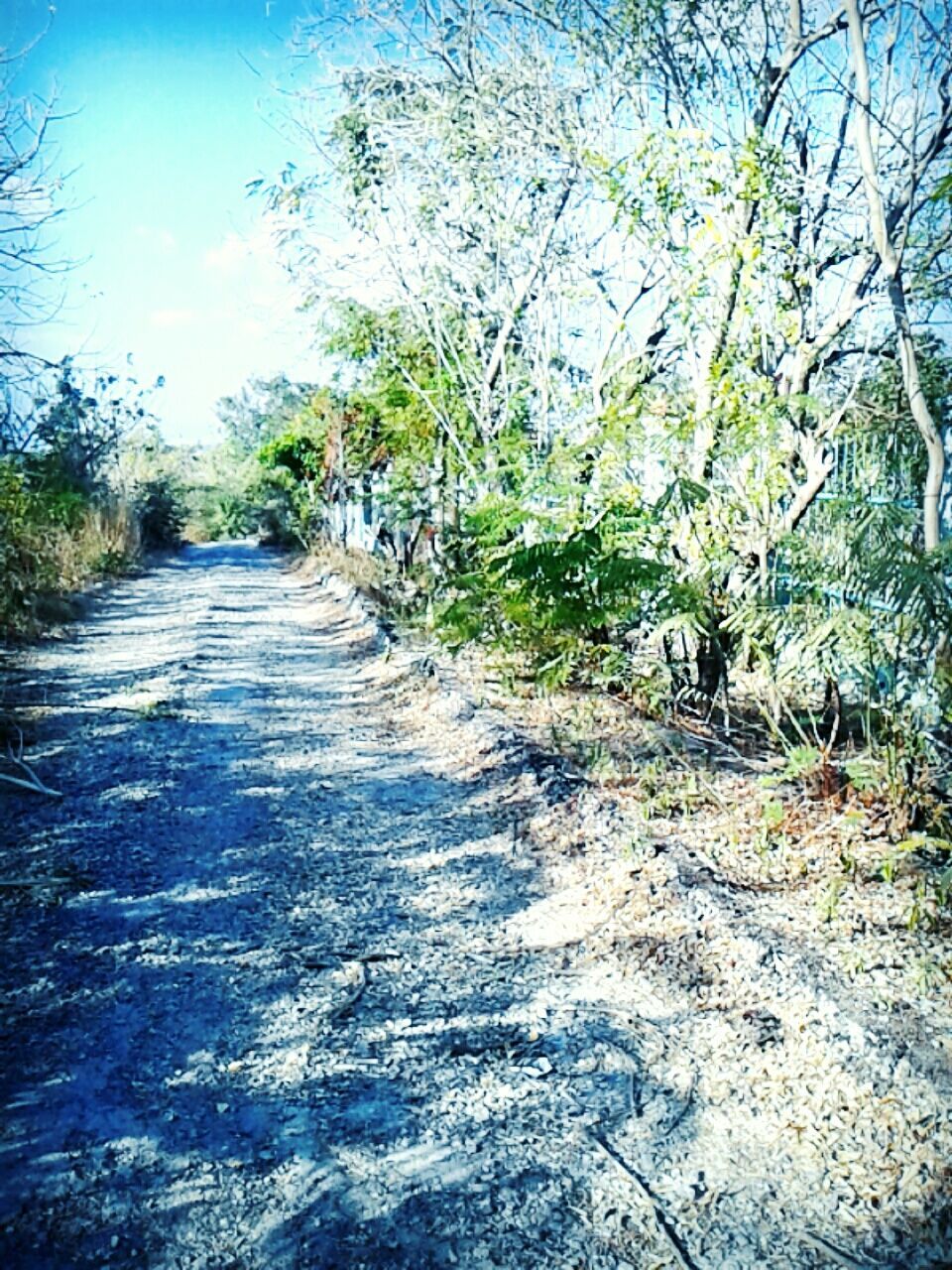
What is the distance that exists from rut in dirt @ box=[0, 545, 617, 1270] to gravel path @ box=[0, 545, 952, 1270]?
1cm

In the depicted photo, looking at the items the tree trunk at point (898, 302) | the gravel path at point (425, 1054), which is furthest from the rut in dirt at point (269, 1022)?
the tree trunk at point (898, 302)

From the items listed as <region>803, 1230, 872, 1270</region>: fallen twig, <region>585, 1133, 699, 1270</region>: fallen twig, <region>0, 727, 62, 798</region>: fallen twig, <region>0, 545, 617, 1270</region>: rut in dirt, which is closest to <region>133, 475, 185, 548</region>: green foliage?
<region>0, 727, 62, 798</region>: fallen twig

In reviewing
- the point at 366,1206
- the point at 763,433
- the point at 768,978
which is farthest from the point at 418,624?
the point at 366,1206

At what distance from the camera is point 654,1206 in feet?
7.88

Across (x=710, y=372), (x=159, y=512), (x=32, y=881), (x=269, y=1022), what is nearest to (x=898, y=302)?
(x=710, y=372)

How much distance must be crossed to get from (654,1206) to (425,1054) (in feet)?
2.93

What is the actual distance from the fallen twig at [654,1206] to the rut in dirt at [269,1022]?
0.10 metres

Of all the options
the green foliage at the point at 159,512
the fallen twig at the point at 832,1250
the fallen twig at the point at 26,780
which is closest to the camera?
the fallen twig at the point at 832,1250

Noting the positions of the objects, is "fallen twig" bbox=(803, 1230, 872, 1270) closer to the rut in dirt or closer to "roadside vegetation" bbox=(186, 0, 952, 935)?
the rut in dirt

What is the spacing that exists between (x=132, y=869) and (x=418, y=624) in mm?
6238

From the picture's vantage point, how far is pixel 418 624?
10.4 meters

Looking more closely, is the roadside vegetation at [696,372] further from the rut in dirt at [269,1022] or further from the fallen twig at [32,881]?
the fallen twig at [32,881]

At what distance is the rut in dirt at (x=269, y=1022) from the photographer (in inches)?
91.8

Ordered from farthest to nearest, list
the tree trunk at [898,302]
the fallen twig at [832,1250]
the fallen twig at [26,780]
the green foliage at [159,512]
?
the green foliage at [159,512]
the fallen twig at [26,780]
the tree trunk at [898,302]
the fallen twig at [832,1250]
